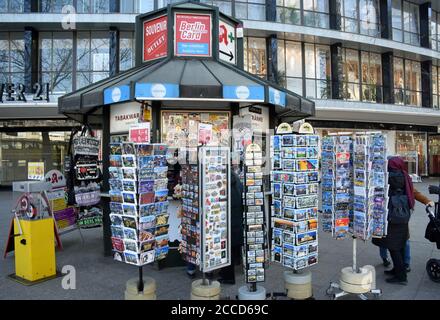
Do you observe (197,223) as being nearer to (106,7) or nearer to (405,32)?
(106,7)

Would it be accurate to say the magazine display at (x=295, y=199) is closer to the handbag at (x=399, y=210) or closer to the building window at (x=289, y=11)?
the handbag at (x=399, y=210)

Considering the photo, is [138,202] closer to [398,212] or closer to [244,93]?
[244,93]

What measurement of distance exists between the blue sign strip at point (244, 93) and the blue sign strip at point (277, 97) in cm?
25

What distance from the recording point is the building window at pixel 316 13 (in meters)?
21.1

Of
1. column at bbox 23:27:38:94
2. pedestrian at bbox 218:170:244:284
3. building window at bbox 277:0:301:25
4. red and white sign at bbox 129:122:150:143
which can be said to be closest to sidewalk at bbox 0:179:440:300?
pedestrian at bbox 218:170:244:284

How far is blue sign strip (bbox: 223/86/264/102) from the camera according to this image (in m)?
5.96

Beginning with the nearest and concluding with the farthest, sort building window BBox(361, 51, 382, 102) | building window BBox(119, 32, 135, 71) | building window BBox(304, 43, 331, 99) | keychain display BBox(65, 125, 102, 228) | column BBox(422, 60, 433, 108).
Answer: keychain display BBox(65, 125, 102, 228) → building window BBox(119, 32, 135, 71) → building window BBox(304, 43, 331, 99) → building window BBox(361, 51, 382, 102) → column BBox(422, 60, 433, 108)

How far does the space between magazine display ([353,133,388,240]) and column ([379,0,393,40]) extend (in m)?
21.2

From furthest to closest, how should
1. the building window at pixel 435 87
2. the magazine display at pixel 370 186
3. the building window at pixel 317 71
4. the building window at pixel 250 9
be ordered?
the building window at pixel 435 87 < the building window at pixel 317 71 < the building window at pixel 250 9 < the magazine display at pixel 370 186

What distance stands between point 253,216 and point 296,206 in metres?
0.56

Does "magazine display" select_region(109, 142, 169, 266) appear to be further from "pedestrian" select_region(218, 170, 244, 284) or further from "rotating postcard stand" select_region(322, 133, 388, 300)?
"rotating postcard stand" select_region(322, 133, 388, 300)

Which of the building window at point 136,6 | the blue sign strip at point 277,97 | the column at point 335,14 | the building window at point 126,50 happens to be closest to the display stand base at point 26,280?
the blue sign strip at point 277,97

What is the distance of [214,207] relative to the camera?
4.55 m

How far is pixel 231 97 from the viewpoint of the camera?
596cm
